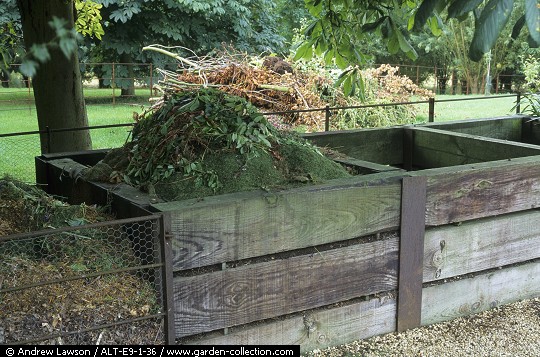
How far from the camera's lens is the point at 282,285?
378 cm

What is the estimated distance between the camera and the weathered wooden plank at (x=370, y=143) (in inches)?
227

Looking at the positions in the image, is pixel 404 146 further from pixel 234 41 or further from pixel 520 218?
pixel 234 41

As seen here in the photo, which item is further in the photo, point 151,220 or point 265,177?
point 265,177

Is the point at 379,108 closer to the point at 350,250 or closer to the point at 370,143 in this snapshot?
the point at 370,143

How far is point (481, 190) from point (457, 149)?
1.21 m

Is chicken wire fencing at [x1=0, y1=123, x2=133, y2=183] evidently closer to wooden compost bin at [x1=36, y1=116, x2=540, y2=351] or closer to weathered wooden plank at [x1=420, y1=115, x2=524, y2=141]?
weathered wooden plank at [x1=420, y1=115, x2=524, y2=141]

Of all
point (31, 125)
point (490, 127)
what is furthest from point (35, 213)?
point (31, 125)

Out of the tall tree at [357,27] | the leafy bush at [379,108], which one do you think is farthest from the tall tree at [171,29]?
the tall tree at [357,27]

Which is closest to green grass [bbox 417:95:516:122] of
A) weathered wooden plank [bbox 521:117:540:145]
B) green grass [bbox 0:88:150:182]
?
green grass [bbox 0:88:150:182]

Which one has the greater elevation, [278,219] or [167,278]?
[278,219]

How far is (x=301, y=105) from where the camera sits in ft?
39.4

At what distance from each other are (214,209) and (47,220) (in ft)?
3.12

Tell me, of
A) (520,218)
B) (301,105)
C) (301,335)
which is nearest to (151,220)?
(301,335)

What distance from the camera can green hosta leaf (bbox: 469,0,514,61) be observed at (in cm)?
214
